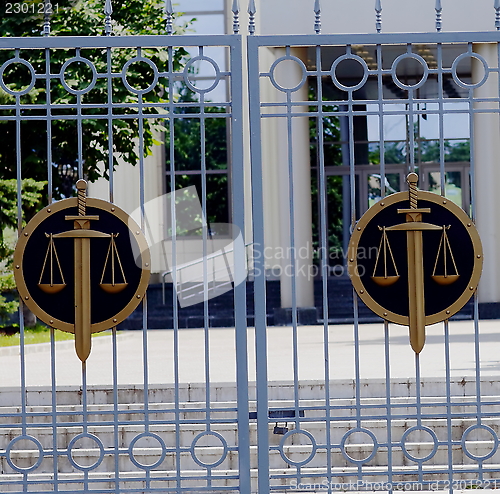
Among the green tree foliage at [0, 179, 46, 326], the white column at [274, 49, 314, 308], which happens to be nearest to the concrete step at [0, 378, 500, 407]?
the green tree foliage at [0, 179, 46, 326]

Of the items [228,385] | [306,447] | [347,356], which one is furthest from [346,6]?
[306,447]

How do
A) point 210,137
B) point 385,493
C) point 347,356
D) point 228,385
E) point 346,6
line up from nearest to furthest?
point 385,493 < point 228,385 < point 347,356 < point 346,6 < point 210,137

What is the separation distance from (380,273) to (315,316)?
378 inches

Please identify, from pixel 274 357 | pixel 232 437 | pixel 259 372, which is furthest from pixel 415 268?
pixel 274 357

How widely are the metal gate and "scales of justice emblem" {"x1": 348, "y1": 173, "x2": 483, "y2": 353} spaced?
0.14m

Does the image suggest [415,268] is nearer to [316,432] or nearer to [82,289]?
[82,289]

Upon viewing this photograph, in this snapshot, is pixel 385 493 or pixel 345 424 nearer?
pixel 385 493

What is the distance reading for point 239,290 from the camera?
390cm

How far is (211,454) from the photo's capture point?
5074 millimetres

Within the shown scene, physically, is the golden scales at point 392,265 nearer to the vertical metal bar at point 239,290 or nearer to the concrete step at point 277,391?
the vertical metal bar at point 239,290

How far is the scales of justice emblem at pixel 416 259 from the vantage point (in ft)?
12.9

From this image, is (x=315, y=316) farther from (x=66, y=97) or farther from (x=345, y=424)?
(x=345, y=424)

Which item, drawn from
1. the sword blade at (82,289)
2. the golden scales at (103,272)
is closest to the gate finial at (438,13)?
the golden scales at (103,272)

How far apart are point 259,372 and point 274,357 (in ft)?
15.7
